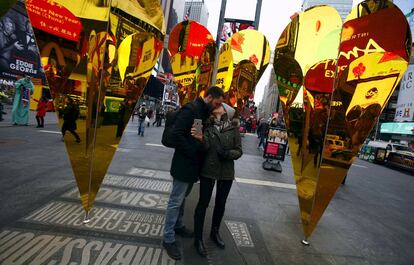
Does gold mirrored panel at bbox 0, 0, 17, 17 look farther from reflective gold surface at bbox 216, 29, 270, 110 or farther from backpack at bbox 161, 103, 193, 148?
reflective gold surface at bbox 216, 29, 270, 110

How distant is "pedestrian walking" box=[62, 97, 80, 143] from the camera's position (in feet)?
10.7

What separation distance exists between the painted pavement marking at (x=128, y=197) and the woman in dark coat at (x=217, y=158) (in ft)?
4.52

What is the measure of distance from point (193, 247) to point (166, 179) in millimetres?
3019

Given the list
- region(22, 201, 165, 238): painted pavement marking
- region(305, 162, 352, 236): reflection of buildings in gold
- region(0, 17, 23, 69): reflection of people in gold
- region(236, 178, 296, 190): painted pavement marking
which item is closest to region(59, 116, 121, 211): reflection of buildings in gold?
region(22, 201, 165, 238): painted pavement marking

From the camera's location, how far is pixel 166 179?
6.21m

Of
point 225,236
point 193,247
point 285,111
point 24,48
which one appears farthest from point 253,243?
point 24,48

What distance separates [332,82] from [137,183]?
13.0ft

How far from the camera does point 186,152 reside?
2896mm

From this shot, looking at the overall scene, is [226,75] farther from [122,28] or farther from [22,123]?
[22,123]

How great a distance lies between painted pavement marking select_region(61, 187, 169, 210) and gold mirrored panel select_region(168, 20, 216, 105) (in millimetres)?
2534

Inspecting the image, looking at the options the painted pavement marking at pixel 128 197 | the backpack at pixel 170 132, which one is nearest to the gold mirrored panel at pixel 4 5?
the backpack at pixel 170 132

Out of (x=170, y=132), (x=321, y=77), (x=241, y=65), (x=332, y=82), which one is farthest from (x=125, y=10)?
(x=241, y=65)

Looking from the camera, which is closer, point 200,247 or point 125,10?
point 200,247

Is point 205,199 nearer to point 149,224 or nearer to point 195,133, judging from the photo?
point 195,133
